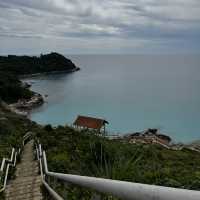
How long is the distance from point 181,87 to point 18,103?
49196 millimetres

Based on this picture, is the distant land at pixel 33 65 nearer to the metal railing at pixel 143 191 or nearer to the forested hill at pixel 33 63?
the forested hill at pixel 33 63

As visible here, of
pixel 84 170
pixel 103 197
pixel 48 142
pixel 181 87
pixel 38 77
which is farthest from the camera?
pixel 38 77

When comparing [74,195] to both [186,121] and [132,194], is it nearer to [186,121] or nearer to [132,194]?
[132,194]

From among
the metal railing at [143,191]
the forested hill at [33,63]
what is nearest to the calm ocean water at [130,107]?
the forested hill at [33,63]

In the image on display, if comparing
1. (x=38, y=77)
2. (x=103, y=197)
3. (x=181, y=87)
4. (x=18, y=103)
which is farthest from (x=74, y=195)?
(x=38, y=77)

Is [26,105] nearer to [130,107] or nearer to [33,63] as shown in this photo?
[130,107]

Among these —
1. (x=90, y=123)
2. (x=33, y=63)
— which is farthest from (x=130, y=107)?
(x=33, y=63)

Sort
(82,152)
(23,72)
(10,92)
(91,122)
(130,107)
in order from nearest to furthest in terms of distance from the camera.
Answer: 1. (82,152)
2. (91,122)
3. (10,92)
4. (130,107)
5. (23,72)

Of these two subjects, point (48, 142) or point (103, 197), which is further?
point (48, 142)

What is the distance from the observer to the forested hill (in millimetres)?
115750

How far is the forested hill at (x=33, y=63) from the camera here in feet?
380

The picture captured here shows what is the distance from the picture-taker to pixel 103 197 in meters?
1.57

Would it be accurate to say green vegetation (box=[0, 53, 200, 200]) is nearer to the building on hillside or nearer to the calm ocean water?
the building on hillside

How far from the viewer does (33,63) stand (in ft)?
412
